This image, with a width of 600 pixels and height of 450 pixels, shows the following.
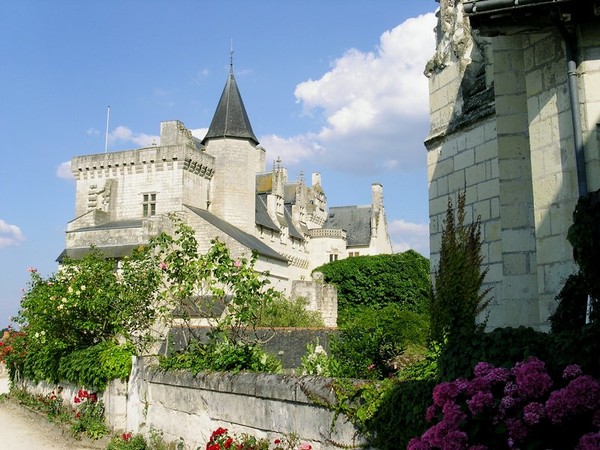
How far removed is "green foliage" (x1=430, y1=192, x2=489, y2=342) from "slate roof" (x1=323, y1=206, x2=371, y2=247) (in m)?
53.3

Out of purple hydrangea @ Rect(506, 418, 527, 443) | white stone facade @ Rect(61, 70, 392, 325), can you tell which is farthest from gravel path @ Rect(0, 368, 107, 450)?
white stone facade @ Rect(61, 70, 392, 325)

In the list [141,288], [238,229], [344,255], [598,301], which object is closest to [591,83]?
[598,301]

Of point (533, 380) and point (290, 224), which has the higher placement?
point (290, 224)

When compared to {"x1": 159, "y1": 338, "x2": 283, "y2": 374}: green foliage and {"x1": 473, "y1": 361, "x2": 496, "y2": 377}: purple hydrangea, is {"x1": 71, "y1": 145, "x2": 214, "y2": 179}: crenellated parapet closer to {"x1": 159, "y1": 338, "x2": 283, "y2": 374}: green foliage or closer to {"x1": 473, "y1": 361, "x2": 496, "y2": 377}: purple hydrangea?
{"x1": 159, "y1": 338, "x2": 283, "y2": 374}: green foliage

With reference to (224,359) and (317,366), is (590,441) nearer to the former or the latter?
(317,366)

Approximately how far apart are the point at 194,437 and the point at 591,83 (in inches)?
216

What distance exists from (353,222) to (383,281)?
64.6ft

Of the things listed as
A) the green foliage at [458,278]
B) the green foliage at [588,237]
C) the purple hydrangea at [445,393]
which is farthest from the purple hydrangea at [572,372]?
the green foliage at [458,278]

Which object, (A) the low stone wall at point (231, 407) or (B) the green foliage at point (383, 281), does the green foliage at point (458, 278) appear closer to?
(A) the low stone wall at point (231, 407)

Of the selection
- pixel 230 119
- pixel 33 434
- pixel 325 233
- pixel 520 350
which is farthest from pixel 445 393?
pixel 325 233

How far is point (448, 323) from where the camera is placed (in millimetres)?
8398

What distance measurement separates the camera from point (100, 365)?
33.2 feet

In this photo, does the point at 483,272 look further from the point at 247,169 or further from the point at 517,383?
the point at 247,169

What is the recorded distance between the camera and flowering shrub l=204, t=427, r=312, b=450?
5.59 meters
